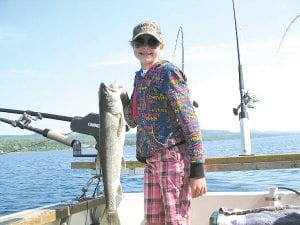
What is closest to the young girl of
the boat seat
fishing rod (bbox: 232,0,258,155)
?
the boat seat

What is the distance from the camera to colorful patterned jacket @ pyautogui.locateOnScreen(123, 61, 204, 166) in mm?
3459

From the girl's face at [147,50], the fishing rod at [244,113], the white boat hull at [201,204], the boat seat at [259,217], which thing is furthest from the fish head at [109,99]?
the fishing rod at [244,113]

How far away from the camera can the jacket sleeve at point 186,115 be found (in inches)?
135

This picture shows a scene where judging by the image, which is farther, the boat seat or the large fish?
the large fish

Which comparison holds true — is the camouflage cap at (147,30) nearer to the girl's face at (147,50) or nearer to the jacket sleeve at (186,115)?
the girl's face at (147,50)

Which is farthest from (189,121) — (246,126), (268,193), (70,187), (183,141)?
(70,187)

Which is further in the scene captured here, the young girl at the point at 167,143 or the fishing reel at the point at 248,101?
the fishing reel at the point at 248,101

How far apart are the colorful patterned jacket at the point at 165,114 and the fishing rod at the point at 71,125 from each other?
1360 millimetres

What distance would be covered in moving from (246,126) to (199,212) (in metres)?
1.85

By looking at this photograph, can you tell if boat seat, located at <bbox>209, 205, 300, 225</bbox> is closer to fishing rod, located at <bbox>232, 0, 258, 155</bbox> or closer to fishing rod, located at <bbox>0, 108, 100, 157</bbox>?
fishing rod, located at <bbox>0, 108, 100, 157</bbox>

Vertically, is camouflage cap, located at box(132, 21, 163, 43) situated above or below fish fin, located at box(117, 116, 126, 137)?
above

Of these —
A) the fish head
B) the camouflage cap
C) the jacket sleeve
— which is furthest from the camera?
the camouflage cap

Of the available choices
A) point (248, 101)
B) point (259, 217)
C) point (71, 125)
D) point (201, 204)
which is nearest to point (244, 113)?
point (248, 101)

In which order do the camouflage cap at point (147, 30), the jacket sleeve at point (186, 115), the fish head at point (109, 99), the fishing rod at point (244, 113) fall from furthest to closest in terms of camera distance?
the fishing rod at point (244, 113) → the camouflage cap at point (147, 30) → the fish head at point (109, 99) → the jacket sleeve at point (186, 115)
